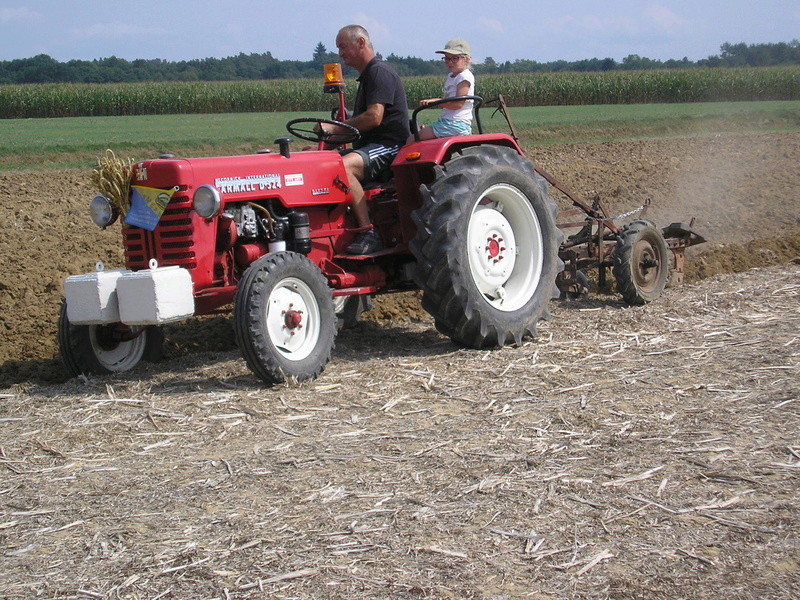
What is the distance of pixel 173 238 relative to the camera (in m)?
6.02

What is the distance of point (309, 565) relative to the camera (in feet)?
11.0

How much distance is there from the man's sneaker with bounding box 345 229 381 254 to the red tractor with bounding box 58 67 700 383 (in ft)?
0.22

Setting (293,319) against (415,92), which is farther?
(415,92)

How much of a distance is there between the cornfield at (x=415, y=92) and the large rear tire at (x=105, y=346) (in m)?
35.3

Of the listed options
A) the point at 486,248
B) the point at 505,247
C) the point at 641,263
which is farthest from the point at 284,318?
the point at 641,263

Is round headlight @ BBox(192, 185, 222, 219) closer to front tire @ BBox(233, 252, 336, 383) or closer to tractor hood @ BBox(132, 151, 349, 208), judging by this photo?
tractor hood @ BBox(132, 151, 349, 208)

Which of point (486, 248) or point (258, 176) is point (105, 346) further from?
point (486, 248)

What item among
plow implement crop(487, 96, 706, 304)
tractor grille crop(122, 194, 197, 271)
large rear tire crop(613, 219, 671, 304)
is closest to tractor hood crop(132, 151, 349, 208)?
tractor grille crop(122, 194, 197, 271)

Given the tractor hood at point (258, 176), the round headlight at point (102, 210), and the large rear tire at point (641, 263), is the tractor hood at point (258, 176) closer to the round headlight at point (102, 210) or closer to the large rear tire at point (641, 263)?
the round headlight at point (102, 210)

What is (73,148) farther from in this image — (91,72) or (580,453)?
(91,72)

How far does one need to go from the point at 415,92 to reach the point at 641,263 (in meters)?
35.6

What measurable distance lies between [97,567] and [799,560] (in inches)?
93.2

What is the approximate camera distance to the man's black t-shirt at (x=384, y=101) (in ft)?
22.8

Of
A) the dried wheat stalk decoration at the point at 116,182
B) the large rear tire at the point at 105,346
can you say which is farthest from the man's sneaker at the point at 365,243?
the dried wheat stalk decoration at the point at 116,182
